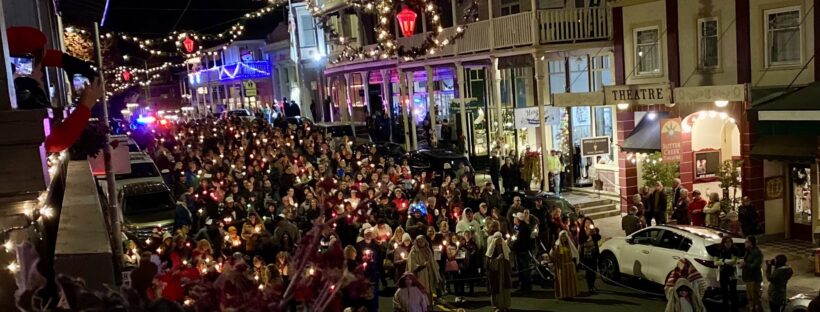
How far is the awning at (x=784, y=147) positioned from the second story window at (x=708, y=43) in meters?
2.37

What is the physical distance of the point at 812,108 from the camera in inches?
599

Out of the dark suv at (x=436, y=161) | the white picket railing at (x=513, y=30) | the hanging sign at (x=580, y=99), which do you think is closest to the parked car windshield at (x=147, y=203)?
the dark suv at (x=436, y=161)

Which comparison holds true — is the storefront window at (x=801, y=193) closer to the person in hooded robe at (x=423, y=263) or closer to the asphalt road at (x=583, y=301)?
the asphalt road at (x=583, y=301)

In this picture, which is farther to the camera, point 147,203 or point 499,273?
point 147,203

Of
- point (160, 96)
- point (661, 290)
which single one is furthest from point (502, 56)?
point (160, 96)

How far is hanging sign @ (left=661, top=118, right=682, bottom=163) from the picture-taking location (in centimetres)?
1969

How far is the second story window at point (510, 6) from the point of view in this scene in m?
28.4

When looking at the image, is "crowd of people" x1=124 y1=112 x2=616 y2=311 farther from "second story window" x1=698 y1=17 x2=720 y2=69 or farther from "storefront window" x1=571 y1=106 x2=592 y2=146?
"second story window" x1=698 y1=17 x2=720 y2=69

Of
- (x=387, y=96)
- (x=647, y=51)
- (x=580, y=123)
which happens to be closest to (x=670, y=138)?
(x=647, y=51)

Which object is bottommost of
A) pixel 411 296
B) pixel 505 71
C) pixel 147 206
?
pixel 411 296

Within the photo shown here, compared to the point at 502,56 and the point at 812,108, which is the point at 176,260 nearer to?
the point at 812,108

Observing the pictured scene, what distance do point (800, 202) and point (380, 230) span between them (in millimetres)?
10036

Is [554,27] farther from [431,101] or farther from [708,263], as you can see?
[708,263]

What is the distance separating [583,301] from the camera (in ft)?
48.3
